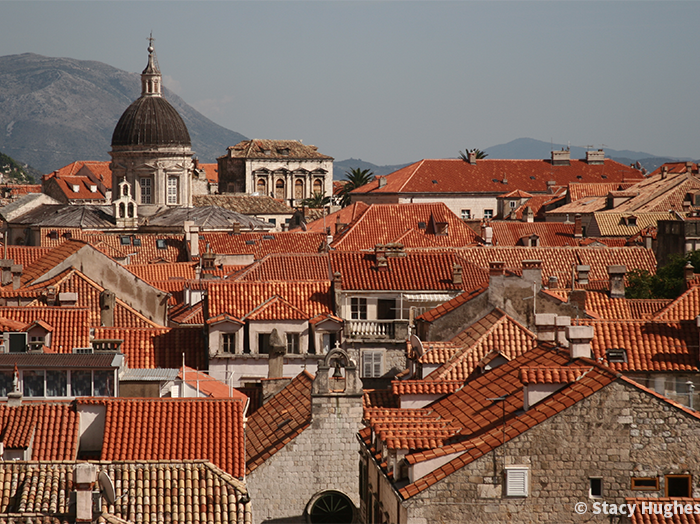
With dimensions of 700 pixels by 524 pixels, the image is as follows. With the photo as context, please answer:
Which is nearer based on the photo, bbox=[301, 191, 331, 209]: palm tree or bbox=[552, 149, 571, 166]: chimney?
bbox=[552, 149, 571, 166]: chimney

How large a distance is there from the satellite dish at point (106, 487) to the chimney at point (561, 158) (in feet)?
478

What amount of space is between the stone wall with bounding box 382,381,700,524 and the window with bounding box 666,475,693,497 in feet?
0.28

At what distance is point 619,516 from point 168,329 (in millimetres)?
27594

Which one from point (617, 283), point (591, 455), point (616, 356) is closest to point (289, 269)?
point (617, 283)

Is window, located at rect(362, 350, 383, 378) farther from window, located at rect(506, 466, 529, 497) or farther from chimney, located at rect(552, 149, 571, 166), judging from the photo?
chimney, located at rect(552, 149, 571, 166)

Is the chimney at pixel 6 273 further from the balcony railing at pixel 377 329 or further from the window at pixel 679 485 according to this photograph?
the window at pixel 679 485

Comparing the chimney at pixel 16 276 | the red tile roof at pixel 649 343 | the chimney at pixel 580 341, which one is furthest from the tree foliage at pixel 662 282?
the chimney at pixel 580 341

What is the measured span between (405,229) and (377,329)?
145ft

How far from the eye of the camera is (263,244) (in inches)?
3386

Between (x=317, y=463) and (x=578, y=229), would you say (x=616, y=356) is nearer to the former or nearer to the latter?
(x=317, y=463)

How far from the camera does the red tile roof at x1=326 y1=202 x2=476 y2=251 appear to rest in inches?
3413

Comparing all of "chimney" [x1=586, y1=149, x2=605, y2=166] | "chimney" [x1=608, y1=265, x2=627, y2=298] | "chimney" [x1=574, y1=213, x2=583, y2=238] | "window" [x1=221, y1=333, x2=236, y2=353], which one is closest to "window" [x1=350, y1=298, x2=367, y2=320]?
"window" [x1=221, y1=333, x2=236, y2=353]

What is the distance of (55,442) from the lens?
2688cm

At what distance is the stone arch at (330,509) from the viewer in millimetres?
27734
